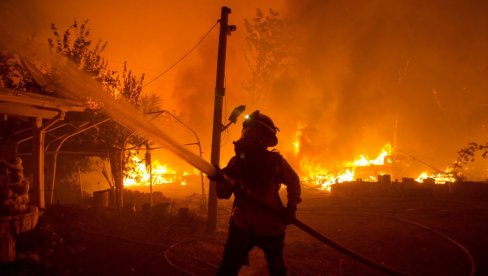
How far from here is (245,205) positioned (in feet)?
13.0

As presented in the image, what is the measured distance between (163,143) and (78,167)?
1384 centimetres

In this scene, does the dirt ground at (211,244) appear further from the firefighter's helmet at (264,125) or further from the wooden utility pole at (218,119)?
the firefighter's helmet at (264,125)

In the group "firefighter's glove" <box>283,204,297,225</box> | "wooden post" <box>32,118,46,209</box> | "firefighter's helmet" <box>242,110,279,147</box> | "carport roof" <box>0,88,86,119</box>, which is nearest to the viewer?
"firefighter's glove" <box>283,204,297,225</box>

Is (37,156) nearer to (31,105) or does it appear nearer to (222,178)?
(31,105)

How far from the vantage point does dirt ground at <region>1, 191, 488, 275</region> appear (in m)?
6.38

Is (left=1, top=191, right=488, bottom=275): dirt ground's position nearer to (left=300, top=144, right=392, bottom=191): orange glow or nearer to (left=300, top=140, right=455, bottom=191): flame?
(left=300, top=140, right=455, bottom=191): flame

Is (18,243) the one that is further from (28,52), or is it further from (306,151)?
(306,151)

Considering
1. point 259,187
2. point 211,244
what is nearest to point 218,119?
point 211,244

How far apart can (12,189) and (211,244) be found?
4526 mm

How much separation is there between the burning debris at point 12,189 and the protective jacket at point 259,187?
13.9ft

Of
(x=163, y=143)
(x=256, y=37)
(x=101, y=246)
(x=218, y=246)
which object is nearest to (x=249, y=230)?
(x=163, y=143)

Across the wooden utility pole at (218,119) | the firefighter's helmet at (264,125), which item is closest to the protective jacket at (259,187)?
the firefighter's helmet at (264,125)

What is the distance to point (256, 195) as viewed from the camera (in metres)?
4.02

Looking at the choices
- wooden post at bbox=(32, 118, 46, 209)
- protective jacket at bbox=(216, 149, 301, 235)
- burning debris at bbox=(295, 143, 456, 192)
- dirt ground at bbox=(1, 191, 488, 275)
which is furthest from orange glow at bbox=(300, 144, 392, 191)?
protective jacket at bbox=(216, 149, 301, 235)
